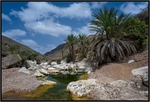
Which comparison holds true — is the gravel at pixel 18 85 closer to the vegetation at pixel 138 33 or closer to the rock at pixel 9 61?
the rock at pixel 9 61

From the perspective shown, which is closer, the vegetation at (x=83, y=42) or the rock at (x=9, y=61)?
the rock at (x=9, y=61)

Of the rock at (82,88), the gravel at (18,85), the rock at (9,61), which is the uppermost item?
the rock at (9,61)

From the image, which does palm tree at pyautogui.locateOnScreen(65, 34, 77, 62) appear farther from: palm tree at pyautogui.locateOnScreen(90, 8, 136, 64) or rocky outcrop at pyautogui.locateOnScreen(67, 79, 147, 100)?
rocky outcrop at pyautogui.locateOnScreen(67, 79, 147, 100)

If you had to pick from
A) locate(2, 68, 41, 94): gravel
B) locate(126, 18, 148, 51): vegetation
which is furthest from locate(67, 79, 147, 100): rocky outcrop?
locate(126, 18, 148, 51): vegetation

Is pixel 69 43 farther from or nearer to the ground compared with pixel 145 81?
farther from the ground

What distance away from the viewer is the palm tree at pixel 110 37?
15.7 meters

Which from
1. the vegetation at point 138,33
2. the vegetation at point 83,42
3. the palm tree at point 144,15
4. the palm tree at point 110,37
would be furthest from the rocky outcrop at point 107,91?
the vegetation at point 83,42

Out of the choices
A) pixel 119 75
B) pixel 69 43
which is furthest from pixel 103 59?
pixel 69 43

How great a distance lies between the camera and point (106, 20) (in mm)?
15969

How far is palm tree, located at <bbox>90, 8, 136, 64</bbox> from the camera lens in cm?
1573

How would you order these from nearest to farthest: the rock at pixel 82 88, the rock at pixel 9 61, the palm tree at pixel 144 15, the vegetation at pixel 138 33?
1. the rock at pixel 82 88
2. the rock at pixel 9 61
3. the vegetation at pixel 138 33
4. the palm tree at pixel 144 15

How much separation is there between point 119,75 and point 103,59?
206 inches

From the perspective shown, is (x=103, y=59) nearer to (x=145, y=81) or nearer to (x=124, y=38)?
(x=124, y=38)

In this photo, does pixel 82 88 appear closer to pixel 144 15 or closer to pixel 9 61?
pixel 9 61
